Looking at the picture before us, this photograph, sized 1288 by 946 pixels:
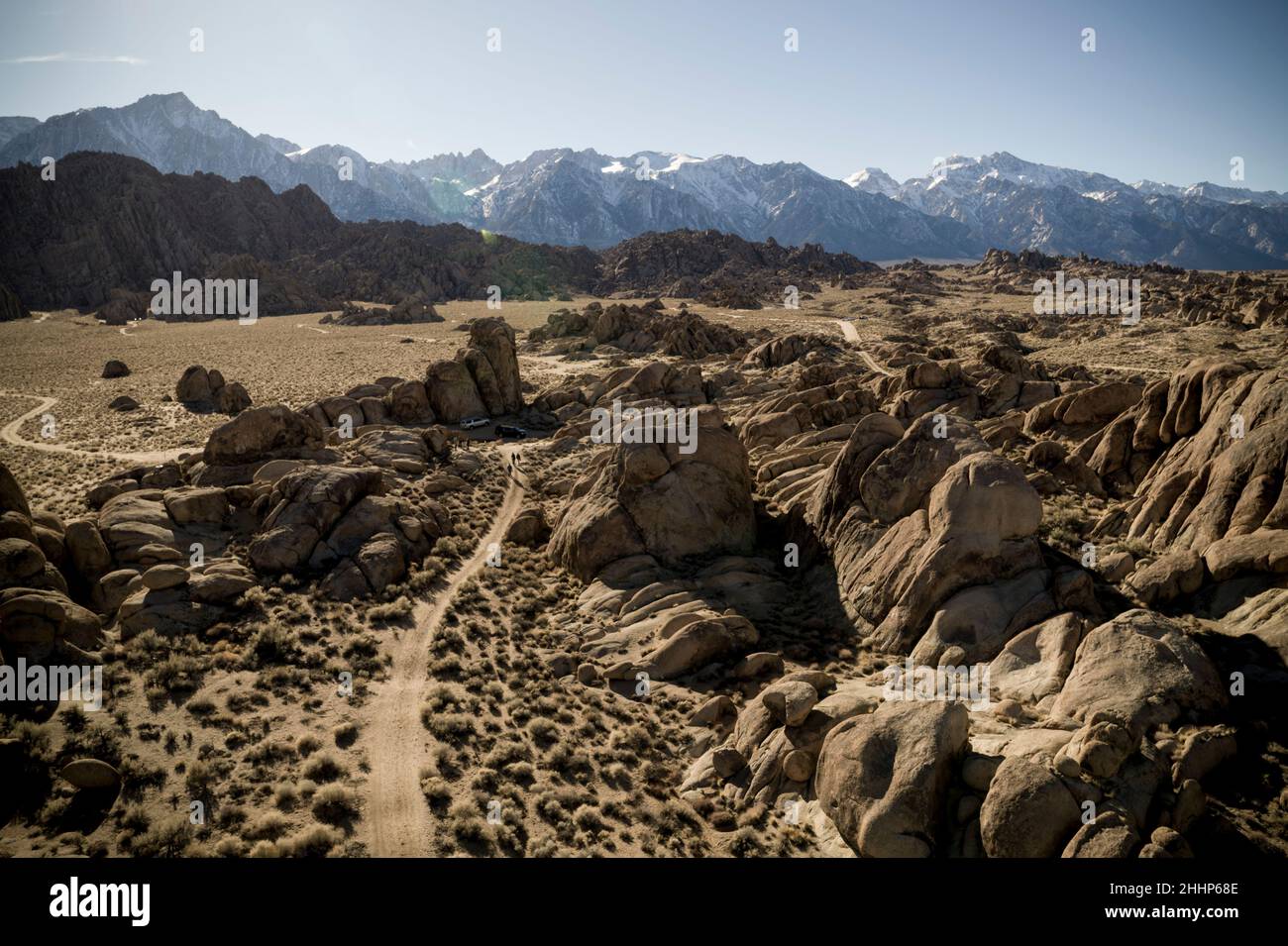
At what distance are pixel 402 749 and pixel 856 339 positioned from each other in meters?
92.3

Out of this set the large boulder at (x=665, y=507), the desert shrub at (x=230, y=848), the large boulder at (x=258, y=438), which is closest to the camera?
the desert shrub at (x=230, y=848)

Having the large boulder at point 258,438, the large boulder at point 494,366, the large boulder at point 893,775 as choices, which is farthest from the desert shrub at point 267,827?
the large boulder at point 494,366

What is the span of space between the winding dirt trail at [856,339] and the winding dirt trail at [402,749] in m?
45.2

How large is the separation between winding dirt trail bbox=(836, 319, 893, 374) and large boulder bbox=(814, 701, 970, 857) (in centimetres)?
4603

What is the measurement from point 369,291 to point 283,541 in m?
156

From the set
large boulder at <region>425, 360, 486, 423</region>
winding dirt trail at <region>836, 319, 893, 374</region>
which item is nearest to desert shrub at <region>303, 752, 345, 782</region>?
large boulder at <region>425, 360, 486, 423</region>

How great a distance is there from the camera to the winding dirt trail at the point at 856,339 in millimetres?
70812

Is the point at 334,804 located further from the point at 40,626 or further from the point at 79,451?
the point at 79,451

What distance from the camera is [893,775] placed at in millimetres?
13609

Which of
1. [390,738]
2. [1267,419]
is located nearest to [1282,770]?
[1267,419]

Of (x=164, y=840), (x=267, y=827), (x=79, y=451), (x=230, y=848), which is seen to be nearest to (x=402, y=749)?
(x=267, y=827)

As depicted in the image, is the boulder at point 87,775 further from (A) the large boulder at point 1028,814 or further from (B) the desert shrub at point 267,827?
(A) the large boulder at point 1028,814
